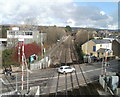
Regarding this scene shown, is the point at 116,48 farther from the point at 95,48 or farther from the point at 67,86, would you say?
the point at 67,86

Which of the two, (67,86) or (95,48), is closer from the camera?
(67,86)

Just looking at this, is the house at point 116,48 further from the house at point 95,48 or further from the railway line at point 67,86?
the railway line at point 67,86

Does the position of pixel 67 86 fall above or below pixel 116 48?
below

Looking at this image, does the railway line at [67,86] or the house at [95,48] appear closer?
the railway line at [67,86]

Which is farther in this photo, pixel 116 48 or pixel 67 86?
pixel 116 48

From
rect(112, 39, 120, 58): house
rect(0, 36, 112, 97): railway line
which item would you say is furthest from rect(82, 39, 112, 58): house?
rect(0, 36, 112, 97): railway line

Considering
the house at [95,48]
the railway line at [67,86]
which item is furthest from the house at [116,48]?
the railway line at [67,86]

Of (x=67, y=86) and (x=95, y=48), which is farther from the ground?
(x=95, y=48)

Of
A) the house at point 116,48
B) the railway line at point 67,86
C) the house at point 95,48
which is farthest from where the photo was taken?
the house at point 95,48

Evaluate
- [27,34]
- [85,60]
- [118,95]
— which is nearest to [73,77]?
[118,95]

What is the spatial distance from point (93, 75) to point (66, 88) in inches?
133

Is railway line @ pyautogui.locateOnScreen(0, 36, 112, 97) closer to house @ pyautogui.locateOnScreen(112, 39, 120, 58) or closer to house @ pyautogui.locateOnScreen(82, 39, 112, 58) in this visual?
house @ pyautogui.locateOnScreen(82, 39, 112, 58)

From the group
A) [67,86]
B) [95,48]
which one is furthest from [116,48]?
[67,86]

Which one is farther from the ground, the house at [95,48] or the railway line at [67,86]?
the house at [95,48]
